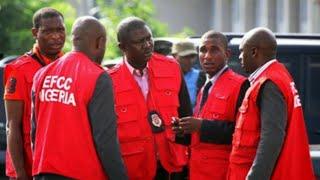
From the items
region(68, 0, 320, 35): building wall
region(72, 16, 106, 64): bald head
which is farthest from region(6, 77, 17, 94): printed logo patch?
region(68, 0, 320, 35): building wall

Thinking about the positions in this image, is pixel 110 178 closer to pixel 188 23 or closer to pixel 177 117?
pixel 177 117

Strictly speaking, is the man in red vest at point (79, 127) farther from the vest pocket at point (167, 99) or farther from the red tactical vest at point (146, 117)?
the vest pocket at point (167, 99)

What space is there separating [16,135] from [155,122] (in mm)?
883

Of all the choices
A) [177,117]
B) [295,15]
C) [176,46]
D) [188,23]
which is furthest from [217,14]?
[177,117]

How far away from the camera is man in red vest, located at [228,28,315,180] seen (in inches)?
213

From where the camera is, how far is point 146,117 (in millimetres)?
6051

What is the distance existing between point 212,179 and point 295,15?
20.8 m

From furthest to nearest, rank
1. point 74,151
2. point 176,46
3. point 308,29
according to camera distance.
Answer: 1. point 308,29
2. point 176,46
3. point 74,151

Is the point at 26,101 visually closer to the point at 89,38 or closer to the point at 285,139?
the point at 89,38

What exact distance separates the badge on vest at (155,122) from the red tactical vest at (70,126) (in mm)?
756

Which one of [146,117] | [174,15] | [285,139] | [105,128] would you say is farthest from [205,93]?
[174,15]

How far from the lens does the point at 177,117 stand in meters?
6.17

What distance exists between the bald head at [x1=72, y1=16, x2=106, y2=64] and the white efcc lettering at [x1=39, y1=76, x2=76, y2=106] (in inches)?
8.9

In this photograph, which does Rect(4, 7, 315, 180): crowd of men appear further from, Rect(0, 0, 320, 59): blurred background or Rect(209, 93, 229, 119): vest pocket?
Rect(0, 0, 320, 59): blurred background
